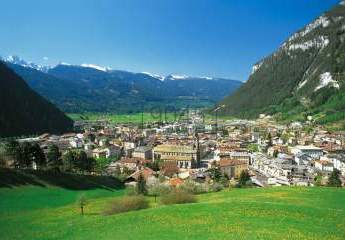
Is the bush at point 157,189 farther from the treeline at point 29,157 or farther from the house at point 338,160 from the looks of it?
the house at point 338,160

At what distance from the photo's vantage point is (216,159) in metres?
129

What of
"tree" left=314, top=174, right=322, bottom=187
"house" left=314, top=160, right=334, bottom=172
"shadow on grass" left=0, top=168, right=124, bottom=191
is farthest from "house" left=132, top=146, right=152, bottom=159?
"tree" left=314, top=174, right=322, bottom=187

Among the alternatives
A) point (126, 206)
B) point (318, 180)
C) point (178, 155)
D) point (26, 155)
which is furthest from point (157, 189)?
point (178, 155)

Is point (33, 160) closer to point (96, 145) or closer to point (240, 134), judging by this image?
point (96, 145)

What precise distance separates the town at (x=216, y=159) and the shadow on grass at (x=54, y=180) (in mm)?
4770

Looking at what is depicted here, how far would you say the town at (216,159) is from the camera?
87.0 metres

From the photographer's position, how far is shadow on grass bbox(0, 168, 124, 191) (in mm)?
66750

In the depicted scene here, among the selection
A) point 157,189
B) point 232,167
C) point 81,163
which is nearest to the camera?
point 157,189

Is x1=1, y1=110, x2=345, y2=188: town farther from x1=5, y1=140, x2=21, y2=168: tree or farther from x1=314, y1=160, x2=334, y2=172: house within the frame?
x1=5, y1=140, x2=21, y2=168: tree

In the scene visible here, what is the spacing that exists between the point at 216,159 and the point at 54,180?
67.3 m

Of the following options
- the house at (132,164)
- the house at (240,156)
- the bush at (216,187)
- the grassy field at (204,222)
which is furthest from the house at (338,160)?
the grassy field at (204,222)

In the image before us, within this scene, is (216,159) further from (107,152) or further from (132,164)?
(107,152)

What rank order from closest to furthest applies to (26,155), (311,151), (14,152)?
(14,152) → (26,155) → (311,151)

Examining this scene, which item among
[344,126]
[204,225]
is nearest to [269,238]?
[204,225]
